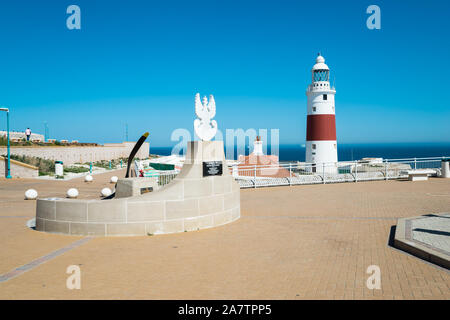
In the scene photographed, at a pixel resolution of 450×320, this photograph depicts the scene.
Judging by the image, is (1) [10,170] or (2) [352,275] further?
(1) [10,170]

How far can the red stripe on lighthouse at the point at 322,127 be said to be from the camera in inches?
1291

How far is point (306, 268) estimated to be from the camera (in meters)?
6.77

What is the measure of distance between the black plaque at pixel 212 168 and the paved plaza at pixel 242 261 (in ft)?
5.18

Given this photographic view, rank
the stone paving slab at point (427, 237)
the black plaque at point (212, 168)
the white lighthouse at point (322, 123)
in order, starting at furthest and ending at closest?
the white lighthouse at point (322, 123) → the black plaque at point (212, 168) → the stone paving slab at point (427, 237)

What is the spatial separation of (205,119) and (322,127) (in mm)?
23670

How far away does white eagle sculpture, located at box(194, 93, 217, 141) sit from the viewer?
1097cm

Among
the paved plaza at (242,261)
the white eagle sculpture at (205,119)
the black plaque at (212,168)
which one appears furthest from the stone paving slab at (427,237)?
the white eagle sculpture at (205,119)

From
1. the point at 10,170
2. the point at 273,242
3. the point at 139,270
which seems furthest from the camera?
the point at 10,170

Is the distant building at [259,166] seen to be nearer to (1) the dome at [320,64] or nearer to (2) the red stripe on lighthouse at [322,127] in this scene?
(2) the red stripe on lighthouse at [322,127]

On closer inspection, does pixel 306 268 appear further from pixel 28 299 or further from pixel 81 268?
pixel 28 299

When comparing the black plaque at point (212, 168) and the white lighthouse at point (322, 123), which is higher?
the white lighthouse at point (322, 123)
